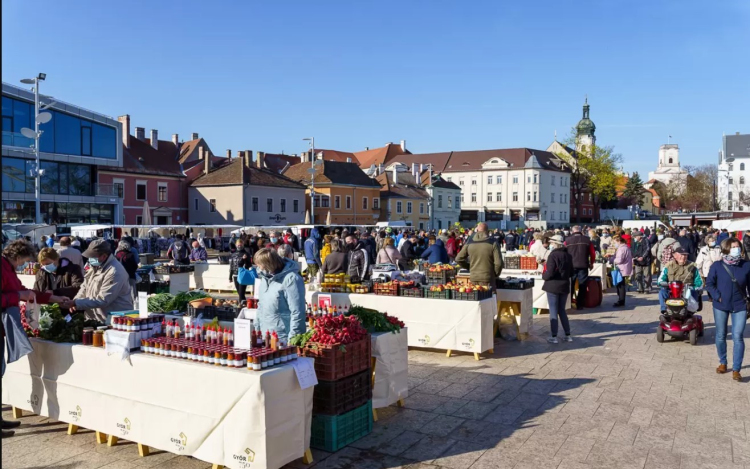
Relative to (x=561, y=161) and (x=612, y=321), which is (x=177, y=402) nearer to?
(x=612, y=321)

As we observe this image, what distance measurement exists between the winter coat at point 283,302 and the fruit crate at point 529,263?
1012cm

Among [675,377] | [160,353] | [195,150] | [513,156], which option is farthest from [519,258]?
[513,156]

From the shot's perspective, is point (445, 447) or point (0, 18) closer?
point (0, 18)

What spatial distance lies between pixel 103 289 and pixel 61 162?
35.5 metres

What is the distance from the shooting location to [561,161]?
Answer: 87500 millimetres

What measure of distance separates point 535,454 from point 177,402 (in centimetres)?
318

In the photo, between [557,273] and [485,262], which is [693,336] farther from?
[485,262]

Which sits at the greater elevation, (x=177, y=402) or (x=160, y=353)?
(x=160, y=353)

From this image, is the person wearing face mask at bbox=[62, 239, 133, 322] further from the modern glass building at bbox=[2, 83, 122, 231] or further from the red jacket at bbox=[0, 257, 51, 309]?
the modern glass building at bbox=[2, 83, 122, 231]

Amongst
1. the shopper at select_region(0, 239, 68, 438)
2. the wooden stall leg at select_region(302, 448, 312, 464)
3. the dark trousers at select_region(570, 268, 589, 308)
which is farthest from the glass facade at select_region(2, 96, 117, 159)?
the wooden stall leg at select_region(302, 448, 312, 464)

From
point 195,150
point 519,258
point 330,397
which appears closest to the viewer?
point 330,397

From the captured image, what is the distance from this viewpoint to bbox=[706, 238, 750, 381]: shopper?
748 cm

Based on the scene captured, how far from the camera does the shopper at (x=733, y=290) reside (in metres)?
7.48

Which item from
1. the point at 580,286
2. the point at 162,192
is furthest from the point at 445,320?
the point at 162,192
